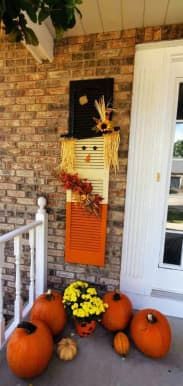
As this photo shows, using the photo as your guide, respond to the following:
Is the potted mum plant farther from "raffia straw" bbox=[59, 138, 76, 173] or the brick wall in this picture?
"raffia straw" bbox=[59, 138, 76, 173]

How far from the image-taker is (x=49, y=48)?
180cm

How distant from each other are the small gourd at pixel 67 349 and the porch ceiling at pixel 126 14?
2279mm

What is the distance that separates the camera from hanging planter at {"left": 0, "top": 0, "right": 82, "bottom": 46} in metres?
0.69

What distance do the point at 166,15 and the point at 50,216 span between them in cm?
178

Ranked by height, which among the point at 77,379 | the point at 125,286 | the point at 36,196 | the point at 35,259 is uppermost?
the point at 36,196

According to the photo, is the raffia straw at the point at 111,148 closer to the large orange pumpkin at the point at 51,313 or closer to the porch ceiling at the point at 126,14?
the porch ceiling at the point at 126,14

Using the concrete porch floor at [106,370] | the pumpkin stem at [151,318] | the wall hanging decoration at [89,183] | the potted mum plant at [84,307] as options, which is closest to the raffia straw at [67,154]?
the wall hanging decoration at [89,183]

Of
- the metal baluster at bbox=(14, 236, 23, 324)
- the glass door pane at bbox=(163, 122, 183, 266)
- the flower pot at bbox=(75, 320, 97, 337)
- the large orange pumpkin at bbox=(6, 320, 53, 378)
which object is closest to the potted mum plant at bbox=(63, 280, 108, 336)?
the flower pot at bbox=(75, 320, 97, 337)

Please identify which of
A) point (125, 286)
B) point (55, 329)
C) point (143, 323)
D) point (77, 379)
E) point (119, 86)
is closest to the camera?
point (77, 379)

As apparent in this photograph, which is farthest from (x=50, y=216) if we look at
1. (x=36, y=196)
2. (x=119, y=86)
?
(x=119, y=86)

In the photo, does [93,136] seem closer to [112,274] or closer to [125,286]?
[112,274]

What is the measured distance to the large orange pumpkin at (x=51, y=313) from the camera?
161cm

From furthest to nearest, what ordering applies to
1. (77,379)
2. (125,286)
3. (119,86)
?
(125,286) → (119,86) → (77,379)

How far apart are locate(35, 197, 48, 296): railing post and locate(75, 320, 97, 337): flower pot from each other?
53 centimetres
